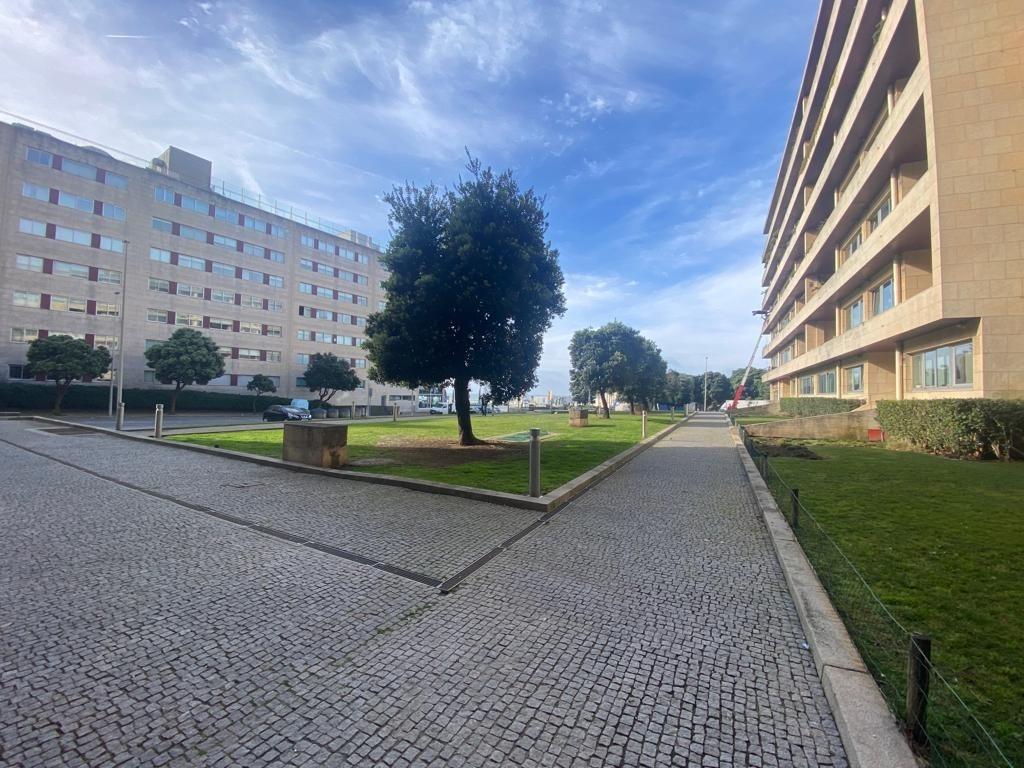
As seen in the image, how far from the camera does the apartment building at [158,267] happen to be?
34.9 metres

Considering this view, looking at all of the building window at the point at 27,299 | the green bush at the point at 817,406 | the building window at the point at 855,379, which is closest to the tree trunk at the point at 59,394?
the building window at the point at 27,299

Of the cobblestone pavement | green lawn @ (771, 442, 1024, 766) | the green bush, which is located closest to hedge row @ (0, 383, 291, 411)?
the cobblestone pavement

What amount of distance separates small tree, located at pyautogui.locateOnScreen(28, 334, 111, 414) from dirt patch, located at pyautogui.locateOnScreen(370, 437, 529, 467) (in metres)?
29.5

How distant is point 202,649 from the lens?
117 inches

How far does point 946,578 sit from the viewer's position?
4.14m

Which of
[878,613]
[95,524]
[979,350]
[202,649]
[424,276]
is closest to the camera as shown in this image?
[202,649]

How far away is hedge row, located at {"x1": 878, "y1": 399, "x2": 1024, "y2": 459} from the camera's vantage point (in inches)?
480

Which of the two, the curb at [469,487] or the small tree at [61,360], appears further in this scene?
the small tree at [61,360]

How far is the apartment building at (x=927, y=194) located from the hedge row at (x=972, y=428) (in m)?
1.41

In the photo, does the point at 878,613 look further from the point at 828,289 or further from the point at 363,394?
the point at 363,394

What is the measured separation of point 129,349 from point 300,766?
50.0m

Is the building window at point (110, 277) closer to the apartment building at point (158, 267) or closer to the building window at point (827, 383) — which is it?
the apartment building at point (158, 267)

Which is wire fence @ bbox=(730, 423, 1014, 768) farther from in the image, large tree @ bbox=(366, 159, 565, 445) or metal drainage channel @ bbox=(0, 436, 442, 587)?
large tree @ bbox=(366, 159, 565, 445)

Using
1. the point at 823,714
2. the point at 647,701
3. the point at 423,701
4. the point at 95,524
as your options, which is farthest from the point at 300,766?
the point at 95,524
